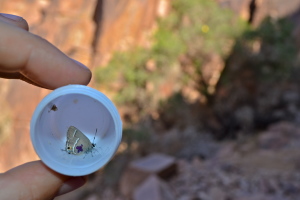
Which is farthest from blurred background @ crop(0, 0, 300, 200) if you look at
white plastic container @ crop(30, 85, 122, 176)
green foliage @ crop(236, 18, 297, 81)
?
white plastic container @ crop(30, 85, 122, 176)

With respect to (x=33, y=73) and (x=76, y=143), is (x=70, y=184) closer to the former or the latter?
(x=76, y=143)

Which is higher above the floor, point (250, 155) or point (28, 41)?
point (28, 41)

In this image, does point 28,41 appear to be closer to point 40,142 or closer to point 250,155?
point 40,142

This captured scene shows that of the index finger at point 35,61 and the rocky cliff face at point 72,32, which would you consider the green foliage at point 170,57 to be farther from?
the index finger at point 35,61

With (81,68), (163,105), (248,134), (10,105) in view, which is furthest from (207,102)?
(81,68)

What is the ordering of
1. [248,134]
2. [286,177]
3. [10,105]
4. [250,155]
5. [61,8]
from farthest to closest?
[61,8], [10,105], [248,134], [250,155], [286,177]

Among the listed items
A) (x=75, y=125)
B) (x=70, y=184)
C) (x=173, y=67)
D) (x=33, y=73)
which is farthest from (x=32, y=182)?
(x=173, y=67)

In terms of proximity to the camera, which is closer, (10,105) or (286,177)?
(286,177)
